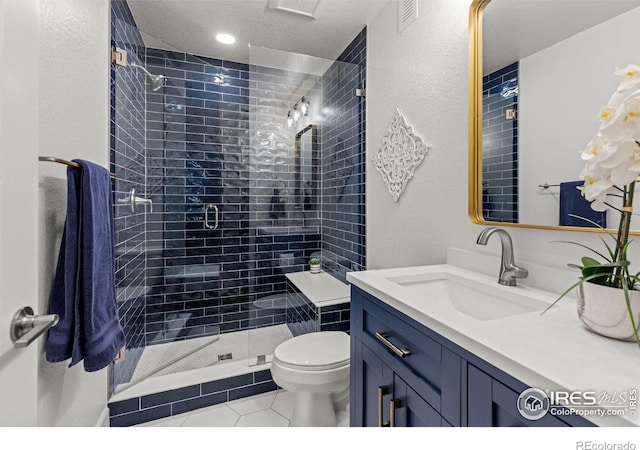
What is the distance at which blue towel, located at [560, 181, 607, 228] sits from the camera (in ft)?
2.95

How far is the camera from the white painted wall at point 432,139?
125 cm

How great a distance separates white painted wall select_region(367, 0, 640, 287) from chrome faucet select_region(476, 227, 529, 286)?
0.09 metres

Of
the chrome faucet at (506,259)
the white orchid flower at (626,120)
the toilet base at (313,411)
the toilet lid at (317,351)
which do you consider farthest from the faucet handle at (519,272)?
the toilet base at (313,411)

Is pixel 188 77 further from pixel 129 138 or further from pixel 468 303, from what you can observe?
pixel 468 303

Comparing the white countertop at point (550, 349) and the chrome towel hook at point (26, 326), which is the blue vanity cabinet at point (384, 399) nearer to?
the white countertop at point (550, 349)

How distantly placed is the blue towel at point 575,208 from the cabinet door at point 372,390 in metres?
0.73

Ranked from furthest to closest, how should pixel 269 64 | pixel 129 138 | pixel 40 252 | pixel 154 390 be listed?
pixel 269 64
pixel 129 138
pixel 154 390
pixel 40 252

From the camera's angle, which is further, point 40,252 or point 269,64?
point 269,64

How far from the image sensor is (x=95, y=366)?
114cm

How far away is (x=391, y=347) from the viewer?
962mm

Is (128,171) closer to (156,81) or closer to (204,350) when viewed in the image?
(156,81)

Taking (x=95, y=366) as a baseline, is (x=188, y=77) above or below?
above

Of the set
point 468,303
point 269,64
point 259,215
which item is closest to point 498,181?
point 468,303
